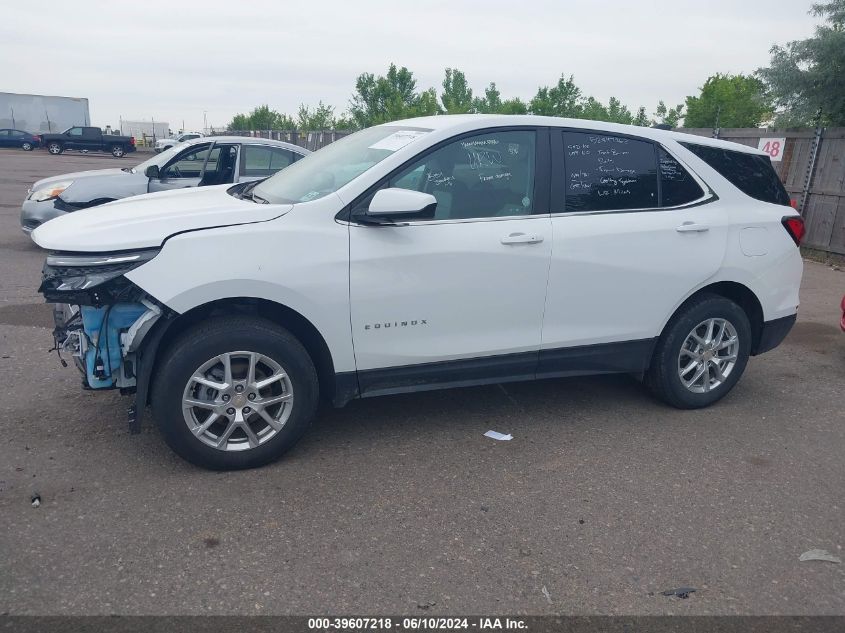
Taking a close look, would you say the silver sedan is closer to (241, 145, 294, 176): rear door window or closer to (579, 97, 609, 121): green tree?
(241, 145, 294, 176): rear door window

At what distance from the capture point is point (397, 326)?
157 inches

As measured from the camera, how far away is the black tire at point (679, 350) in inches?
187

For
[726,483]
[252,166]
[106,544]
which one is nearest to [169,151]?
[252,166]

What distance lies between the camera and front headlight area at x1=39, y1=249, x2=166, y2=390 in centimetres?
349

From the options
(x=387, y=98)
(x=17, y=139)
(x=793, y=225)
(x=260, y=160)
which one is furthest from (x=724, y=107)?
(x=17, y=139)

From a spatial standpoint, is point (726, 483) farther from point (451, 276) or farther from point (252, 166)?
point (252, 166)

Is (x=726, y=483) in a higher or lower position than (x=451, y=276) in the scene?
lower

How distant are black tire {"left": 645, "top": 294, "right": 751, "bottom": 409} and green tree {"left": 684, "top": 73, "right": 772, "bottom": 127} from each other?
3104 cm

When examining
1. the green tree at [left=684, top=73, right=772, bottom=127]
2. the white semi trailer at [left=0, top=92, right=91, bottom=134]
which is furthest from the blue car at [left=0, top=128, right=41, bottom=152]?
the green tree at [left=684, top=73, right=772, bottom=127]

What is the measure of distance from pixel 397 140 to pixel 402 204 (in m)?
0.76

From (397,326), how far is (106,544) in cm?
178

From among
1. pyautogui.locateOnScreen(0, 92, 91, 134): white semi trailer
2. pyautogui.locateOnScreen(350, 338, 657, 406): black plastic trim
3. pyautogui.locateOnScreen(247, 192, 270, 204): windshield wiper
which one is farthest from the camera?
pyautogui.locateOnScreen(0, 92, 91, 134): white semi trailer

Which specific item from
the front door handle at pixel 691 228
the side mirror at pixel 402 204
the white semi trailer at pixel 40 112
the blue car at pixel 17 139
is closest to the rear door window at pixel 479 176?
the side mirror at pixel 402 204

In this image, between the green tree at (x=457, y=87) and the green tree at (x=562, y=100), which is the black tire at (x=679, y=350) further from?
the green tree at (x=457, y=87)
